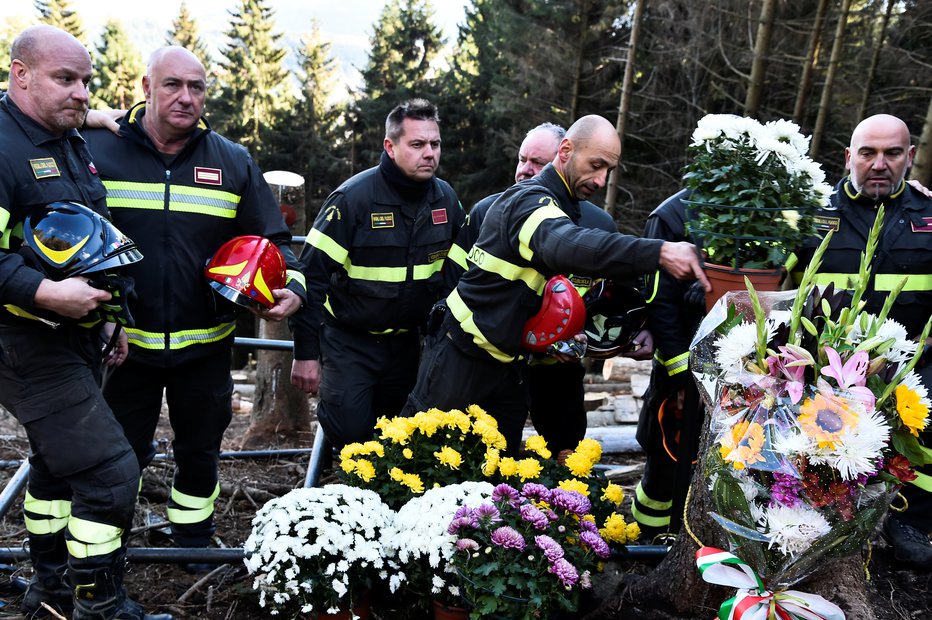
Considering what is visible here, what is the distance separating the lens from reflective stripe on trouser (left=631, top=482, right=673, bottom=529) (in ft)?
15.4

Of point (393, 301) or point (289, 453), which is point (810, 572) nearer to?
point (393, 301)

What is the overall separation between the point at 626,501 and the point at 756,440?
321cm

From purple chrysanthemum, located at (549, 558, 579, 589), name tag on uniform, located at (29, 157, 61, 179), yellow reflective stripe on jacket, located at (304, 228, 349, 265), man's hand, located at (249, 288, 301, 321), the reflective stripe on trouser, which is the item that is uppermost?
name tag on uniform, located at (29, 157, 61, 179)

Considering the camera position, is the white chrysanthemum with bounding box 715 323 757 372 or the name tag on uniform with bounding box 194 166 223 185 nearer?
the white chrysanthemum with bounding box 715 323 757 372

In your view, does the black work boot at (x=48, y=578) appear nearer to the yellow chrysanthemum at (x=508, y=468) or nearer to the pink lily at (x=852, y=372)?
the yellow chrysanthemum at (x=508, y=468)

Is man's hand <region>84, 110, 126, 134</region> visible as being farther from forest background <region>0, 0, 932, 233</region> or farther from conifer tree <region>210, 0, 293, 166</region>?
conifer tree <region>210, 0, 293, 166</region>

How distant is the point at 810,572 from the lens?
259cm

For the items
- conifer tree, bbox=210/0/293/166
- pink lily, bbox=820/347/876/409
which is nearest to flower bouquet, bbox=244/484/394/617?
pink lily, bbox=820/347/876/409

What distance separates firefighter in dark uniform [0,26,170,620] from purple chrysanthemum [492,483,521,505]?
1523 mm

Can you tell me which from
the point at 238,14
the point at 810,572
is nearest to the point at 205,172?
the point at 810,572

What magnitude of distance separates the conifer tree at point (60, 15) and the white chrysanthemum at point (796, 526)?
42.5 metres

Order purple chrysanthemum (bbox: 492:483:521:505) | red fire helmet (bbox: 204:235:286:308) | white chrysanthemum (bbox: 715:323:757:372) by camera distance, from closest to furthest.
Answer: white chrysanthemum (bbox: 715:323:757:372) → purple chrysanthemum (bbox: 492:483:521:505) → red fire helmet (bbox: 204:235:286:308)

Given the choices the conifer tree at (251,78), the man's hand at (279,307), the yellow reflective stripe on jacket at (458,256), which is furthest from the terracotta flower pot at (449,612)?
the conifer tree at (251,78)

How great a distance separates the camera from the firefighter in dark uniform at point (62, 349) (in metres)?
3.21
